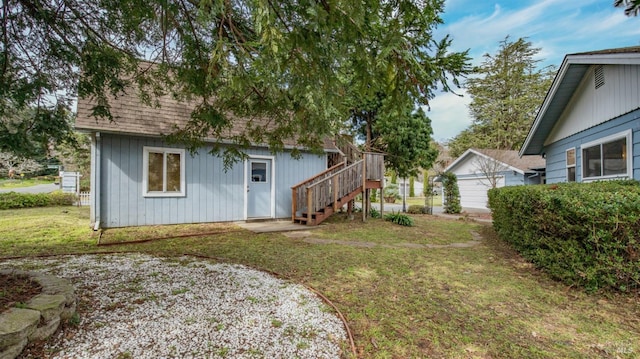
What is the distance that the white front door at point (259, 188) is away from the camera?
9250 mm

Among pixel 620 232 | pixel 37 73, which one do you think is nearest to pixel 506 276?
pixel 620 232

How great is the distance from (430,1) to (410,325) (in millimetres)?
2942

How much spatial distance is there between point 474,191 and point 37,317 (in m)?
20.1

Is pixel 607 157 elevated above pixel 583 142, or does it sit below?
below

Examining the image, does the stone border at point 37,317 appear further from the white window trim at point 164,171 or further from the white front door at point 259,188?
the white front door at point 259,188

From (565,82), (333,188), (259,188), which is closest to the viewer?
(565,82)

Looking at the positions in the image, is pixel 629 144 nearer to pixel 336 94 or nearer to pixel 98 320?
pixel 336 94

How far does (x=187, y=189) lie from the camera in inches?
322

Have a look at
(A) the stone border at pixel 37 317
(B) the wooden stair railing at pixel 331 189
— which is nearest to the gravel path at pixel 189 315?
(A) the stone border at pixel 37 317

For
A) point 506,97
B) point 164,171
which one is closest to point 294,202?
point 164,171

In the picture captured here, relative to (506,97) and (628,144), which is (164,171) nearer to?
(628,144)

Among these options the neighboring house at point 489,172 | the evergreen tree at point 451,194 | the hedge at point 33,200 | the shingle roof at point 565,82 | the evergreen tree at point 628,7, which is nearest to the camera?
the evergreen tree at point 628,7

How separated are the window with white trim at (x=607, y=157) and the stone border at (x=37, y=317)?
336 inches

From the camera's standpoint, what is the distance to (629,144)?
17.7 feet
